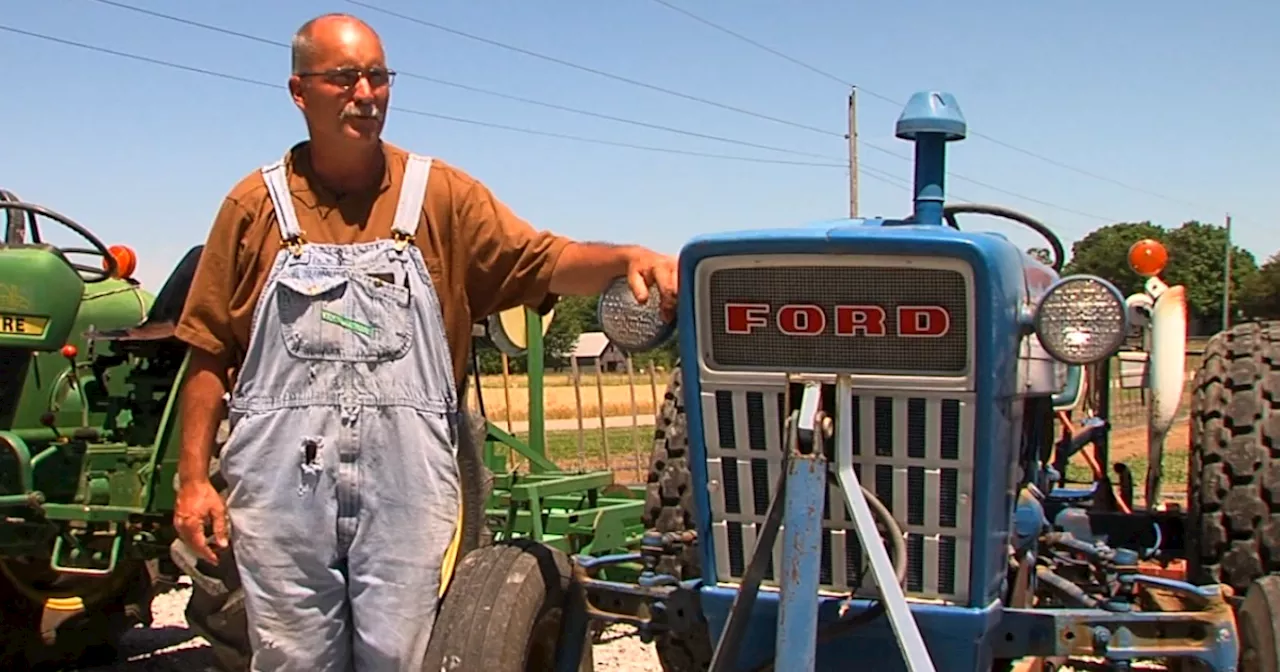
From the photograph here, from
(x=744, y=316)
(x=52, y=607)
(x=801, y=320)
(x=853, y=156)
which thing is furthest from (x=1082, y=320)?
(x=853, y=156)

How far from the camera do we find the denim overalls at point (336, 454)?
9.00ft

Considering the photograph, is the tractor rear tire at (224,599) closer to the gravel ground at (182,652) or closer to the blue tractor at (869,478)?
the blue tractor at (869,478)

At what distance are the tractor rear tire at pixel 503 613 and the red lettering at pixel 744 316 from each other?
767 mm

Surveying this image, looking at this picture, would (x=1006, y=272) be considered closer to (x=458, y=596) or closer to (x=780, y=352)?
(x=780, y=352)

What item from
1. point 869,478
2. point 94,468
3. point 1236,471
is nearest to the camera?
point 869,478

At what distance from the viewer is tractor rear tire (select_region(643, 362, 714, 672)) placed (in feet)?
12.7

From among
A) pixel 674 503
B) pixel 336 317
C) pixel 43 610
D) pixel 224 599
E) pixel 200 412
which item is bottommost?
pixel 43 610

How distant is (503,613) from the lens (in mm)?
3145

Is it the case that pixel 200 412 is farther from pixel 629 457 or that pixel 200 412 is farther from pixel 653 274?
pixel 629 457

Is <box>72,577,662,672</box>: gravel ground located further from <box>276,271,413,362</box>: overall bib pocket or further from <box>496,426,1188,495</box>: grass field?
<box>496,426,1188,495</box>: grass field

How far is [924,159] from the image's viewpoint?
3.42 m

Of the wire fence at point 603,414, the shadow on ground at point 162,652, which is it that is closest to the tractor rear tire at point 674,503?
the shadow on ground at point 162,652

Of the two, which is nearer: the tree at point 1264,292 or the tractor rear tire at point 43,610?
the tractor rear tire at point 43,610

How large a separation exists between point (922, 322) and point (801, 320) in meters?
0.25
